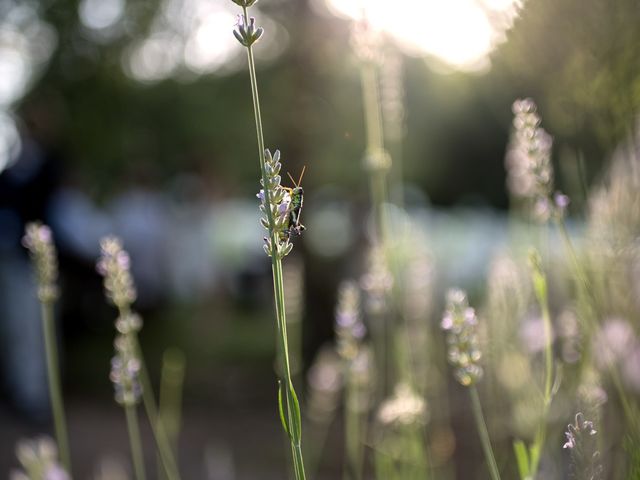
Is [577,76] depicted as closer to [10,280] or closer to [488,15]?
[488,15]

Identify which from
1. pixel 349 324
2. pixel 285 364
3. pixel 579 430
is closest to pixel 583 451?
pixel 579 430

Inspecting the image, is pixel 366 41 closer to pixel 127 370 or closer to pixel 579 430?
pixel 127 370

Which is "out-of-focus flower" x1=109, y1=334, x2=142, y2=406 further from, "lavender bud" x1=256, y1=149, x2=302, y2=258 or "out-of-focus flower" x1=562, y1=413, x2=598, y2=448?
"out-of-focus flower" x1=562, y1=413, x2=598, y2=448

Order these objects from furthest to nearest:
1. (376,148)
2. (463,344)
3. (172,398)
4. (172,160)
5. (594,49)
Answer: (172,160) → (172,398) → (376,148) → (594,49) → (463,344)

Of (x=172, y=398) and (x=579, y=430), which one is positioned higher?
(x=172, y=398)

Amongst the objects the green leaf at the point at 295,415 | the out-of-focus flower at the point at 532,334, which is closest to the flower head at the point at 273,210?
the green leaf at the point at 295,415

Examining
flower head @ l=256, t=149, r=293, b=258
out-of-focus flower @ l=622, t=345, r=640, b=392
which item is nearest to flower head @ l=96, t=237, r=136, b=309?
flower head @ l=256, t=149, r=293, b=258

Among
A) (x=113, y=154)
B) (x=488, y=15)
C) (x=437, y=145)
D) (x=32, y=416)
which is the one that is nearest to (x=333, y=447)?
(x=32, y=416)

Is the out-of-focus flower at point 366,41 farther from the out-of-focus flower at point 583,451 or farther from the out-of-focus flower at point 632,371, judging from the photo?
the out-of-focus flower at point 583,451
